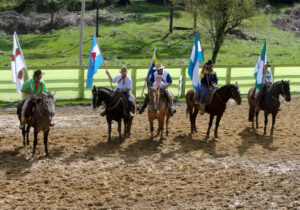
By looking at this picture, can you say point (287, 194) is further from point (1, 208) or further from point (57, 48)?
point (57, 48)

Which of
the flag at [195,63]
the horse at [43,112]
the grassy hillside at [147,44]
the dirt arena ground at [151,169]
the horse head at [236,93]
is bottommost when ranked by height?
the dirt arena ground at [151,169]

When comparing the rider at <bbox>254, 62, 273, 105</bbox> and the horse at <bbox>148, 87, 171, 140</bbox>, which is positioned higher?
the rider at <bbox>254, 62, 273, 105</bbox>

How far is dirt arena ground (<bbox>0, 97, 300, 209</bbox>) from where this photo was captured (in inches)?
362

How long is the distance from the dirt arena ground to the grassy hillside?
918 inches

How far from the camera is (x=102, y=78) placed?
853 inches

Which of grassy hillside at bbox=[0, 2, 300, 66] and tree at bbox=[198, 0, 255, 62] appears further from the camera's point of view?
grassy hillside at bbox=[0, 2, 300, 66]

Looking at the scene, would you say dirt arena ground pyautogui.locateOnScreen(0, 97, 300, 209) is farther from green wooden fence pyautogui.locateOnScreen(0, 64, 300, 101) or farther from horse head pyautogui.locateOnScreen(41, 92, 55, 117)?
green wooden fence pyautogui.locateOnScreen(0, 64, 300, 101)

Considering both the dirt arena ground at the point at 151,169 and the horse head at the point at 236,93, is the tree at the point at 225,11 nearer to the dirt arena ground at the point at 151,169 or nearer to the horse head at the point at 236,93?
the dirt arena ground at the point at 151,169

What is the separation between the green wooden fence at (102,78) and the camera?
1969 centimetres

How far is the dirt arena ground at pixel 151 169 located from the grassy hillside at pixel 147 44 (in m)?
23.3

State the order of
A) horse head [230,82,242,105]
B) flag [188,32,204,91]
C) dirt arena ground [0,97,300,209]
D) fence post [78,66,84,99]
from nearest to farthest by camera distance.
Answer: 1. dirt arena ground [0,97,300,209]
2. horse head [230,82,242,105]
3. flag [188,32,204,91]
4. fence post [78,66,84,99]

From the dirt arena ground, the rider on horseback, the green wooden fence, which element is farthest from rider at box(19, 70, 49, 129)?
the green wooden fence

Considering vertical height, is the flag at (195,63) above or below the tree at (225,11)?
below

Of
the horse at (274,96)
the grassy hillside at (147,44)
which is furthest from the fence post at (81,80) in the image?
the grassy hillside at (147,44)
